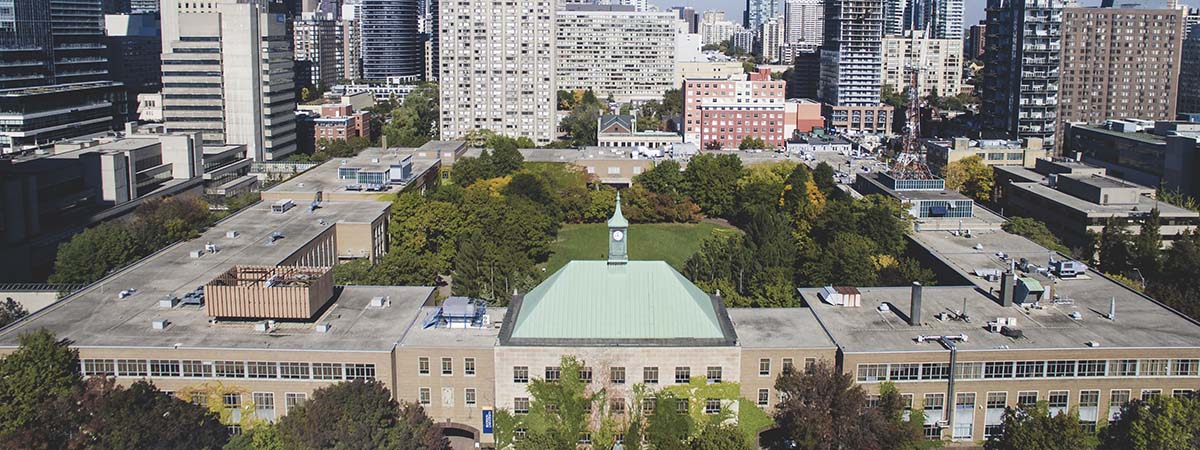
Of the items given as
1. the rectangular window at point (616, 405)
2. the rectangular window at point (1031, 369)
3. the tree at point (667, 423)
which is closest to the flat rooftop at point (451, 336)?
the rectangular window at point (616, 405)

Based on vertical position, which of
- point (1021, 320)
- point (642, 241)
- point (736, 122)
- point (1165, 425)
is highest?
point (736, 122)

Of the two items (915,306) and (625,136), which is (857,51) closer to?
(625,136)

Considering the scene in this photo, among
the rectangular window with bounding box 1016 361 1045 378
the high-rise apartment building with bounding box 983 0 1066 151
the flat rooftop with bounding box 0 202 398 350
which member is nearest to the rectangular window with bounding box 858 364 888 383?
the rectangular window with bounding box 1016 361 1045 378

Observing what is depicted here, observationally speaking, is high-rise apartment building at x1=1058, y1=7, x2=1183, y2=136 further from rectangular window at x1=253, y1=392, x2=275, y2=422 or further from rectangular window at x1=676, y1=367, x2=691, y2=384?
rectangular window at x1=253, y1=392, x2=275, y2=422

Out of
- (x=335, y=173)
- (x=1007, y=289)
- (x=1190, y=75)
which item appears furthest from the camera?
(x=1190, y=75)

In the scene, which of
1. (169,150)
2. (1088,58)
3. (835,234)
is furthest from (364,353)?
(1088,58)

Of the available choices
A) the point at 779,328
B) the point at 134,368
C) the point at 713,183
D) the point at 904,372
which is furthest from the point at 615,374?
the point at 713,183

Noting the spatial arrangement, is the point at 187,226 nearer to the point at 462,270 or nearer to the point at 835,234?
the point at 462,270
